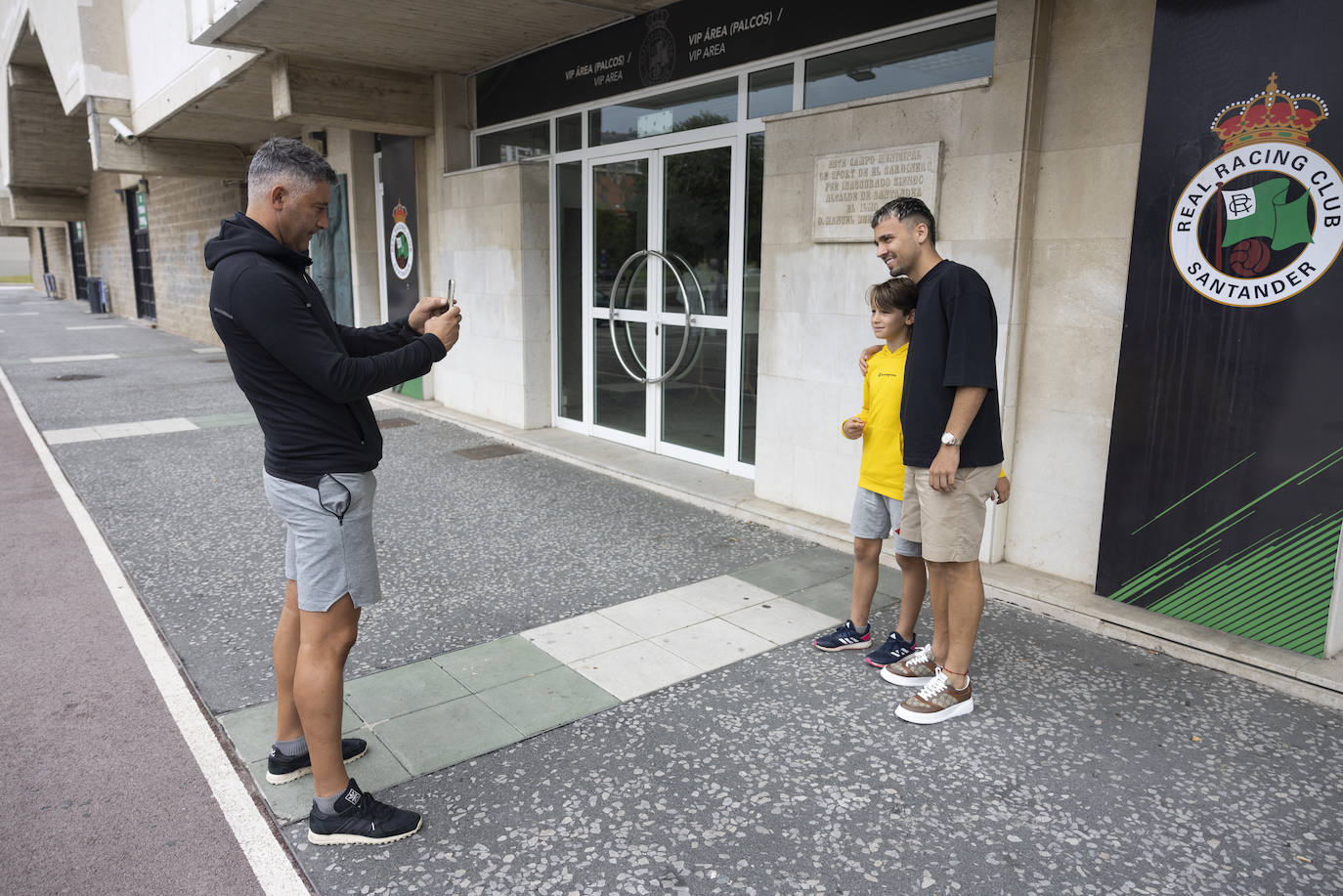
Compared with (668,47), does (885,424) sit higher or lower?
lower

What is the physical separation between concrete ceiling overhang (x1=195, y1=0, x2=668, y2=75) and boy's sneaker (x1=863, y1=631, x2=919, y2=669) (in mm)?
5317

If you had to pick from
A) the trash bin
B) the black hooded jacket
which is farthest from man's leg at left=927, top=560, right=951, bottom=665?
the trash bin

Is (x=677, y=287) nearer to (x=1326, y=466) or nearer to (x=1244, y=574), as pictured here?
(x=1244, y=574)

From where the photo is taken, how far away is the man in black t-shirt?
3211 mm

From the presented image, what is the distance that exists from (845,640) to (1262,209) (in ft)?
8.42

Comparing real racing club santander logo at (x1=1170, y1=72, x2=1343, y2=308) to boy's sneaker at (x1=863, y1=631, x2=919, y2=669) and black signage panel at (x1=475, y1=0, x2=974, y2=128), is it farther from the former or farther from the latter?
boy's sneaker at (x1=863, y1=631, x2=919, y2=669)

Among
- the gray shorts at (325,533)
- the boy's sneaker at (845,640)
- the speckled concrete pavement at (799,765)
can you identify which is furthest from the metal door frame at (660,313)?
the gray shorts at (325,533)

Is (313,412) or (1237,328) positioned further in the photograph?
(1237,328)

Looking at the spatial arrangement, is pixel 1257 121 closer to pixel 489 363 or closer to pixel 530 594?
pixel 530 594

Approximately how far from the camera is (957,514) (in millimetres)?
3377

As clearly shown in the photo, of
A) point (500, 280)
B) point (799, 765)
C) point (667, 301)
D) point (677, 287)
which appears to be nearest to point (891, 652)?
point (799, 765)

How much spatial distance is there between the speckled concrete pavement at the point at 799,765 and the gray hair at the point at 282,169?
196 centimetres

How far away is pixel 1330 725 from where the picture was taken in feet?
11.4

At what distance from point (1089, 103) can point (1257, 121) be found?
33.4 inches
